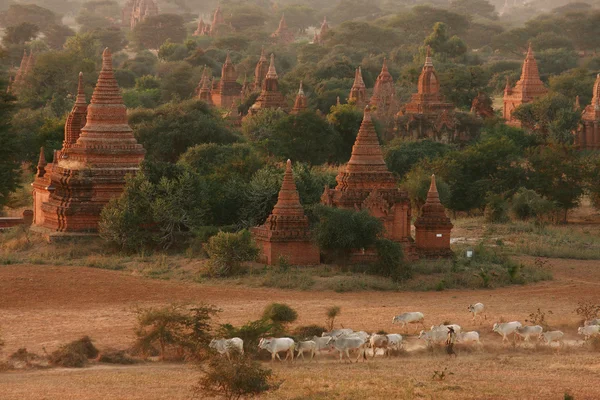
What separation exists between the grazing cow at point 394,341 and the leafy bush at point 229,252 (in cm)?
811

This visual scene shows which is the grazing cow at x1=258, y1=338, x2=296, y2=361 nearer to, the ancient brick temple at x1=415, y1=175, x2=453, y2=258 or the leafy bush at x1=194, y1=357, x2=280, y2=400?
Result: the leafy bush at x1=194, y1=357, x2=280, y2=400

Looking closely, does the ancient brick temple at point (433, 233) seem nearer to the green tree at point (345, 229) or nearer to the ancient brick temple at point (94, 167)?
the green tree at point (345, 229)

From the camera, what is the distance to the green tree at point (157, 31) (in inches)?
5438

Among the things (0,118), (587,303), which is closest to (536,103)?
(0,118)

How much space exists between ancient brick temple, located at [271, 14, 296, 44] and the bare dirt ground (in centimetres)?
11571

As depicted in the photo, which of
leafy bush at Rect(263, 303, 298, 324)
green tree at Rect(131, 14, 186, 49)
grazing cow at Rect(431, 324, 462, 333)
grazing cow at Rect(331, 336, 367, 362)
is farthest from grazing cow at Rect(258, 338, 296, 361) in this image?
green tree at Rect(131, 14, 186, 49)

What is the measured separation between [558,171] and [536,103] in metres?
23.6

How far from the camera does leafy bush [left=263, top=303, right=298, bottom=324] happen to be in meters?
25.4

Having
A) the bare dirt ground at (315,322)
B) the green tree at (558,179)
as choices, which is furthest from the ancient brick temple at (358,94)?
the bare dirt ground at (315,322)

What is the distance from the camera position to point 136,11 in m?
167

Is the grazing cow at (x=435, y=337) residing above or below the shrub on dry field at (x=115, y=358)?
above

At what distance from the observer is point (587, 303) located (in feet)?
97.1

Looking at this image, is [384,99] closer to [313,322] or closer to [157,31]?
[313,322]

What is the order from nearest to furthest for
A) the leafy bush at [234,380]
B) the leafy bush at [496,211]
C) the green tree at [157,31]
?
the leafy bush at [234,380], the leafy bush at [496,211], the green tree at [157,31]
